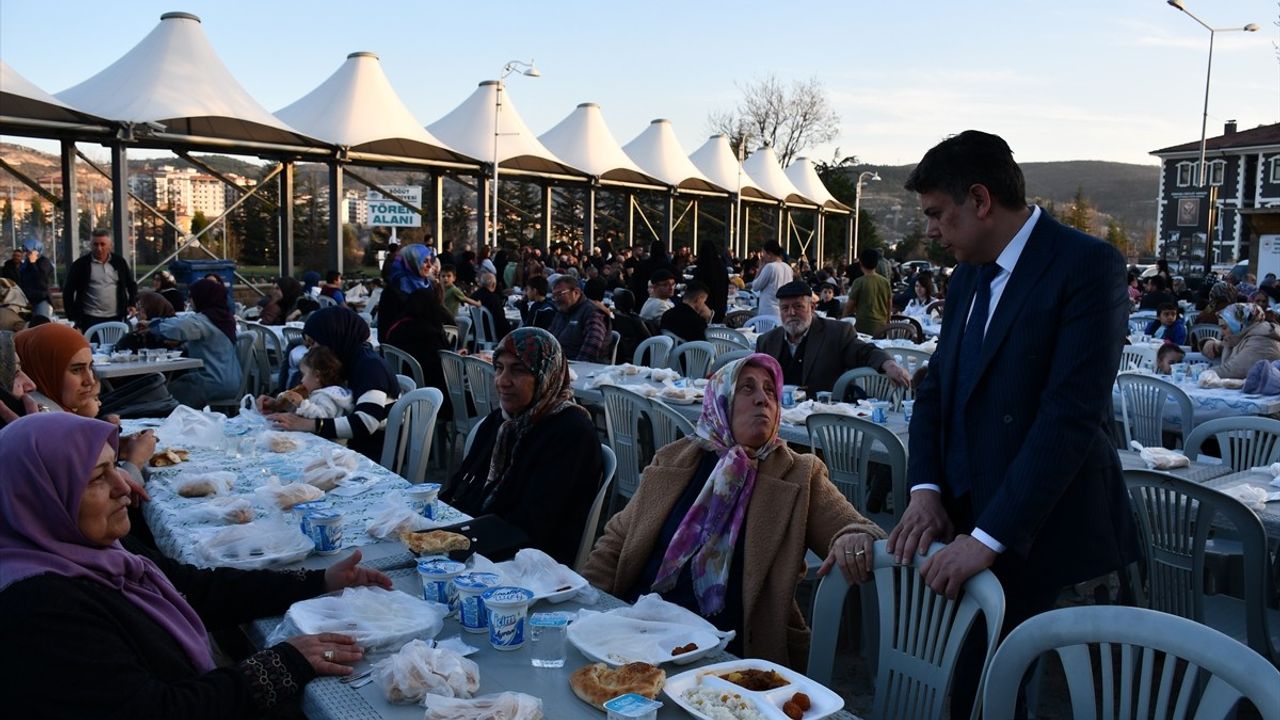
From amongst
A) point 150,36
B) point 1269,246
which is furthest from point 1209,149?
point 150,36

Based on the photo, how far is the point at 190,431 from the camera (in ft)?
14.3

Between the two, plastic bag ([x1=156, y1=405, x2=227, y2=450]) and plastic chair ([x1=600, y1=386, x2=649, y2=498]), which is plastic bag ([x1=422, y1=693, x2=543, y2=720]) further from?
plastic chair ([x1=600, y1=386, x2=649, y2=498])

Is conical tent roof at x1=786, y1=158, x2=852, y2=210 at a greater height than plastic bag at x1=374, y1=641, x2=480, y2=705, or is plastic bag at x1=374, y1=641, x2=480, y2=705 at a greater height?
conical tent roof at x1=786, y1=158, x2=852, y2=210

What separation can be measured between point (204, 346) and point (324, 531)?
207 inches

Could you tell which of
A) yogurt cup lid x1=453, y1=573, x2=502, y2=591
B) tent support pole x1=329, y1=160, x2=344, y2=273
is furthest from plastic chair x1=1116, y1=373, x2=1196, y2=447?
tent support pole x1=329, y1=160, x2=344, y2=273

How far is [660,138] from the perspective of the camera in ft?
87.4

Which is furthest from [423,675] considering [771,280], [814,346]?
[771,280]

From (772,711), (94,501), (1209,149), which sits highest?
(1209,149)

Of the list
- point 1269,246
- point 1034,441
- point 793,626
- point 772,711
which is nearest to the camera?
point 772,711

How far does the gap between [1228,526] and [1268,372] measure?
3547 millimetres

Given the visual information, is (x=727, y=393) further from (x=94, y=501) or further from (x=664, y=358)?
(x=664, y=358)

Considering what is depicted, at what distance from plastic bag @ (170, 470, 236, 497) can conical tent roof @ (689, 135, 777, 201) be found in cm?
2651

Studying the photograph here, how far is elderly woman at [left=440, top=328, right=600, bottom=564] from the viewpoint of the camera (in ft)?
10.8

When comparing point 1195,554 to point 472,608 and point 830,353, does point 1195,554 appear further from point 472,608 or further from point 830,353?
point 830,353
